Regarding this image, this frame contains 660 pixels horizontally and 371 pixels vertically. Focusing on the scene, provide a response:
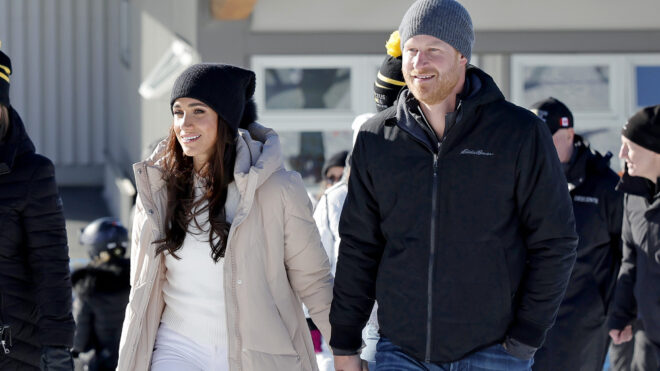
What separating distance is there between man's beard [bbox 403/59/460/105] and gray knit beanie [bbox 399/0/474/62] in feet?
0.31

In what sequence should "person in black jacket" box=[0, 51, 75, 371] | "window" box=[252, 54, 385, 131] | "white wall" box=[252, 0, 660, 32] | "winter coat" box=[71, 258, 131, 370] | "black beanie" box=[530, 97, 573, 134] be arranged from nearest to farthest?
"person in black jacket" box=[0, 51, 75, 371]
"black beanie" box=[530, 97, 573, 134]
"winter coat" box=[71, 258, 131, 370]
"white wall" box=[252, 0, 660, 32]
"window" box=[252, 54, 385, 131]

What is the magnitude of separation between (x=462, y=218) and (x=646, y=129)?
9.52ft

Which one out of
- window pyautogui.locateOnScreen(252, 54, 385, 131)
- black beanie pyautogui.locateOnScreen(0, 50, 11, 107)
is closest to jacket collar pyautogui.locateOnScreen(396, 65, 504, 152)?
black beanie pyautogui.locateOnScreen(0, 50, 11, 107)

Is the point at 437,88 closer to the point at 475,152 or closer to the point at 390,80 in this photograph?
the point at 475,152

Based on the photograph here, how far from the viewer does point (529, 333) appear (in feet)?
12.6

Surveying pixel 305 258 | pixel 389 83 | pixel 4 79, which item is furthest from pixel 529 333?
pixel 4 79

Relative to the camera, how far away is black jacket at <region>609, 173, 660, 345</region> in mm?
6199

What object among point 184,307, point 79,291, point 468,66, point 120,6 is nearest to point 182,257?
point 184,307

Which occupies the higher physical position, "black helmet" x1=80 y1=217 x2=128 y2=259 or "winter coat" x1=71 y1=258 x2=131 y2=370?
"black helmet" x1=80 y1=217 x2=128 y2=259

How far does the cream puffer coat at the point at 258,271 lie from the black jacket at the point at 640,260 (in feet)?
7.94

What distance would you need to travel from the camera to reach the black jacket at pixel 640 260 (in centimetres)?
620

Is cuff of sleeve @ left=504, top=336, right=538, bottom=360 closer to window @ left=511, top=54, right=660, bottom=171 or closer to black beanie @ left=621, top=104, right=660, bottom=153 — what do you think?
black beanie @ left=621, top=104, right=660, bottom=153

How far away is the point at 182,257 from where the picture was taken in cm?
441

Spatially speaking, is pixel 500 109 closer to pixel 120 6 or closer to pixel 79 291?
pixel 79 291
